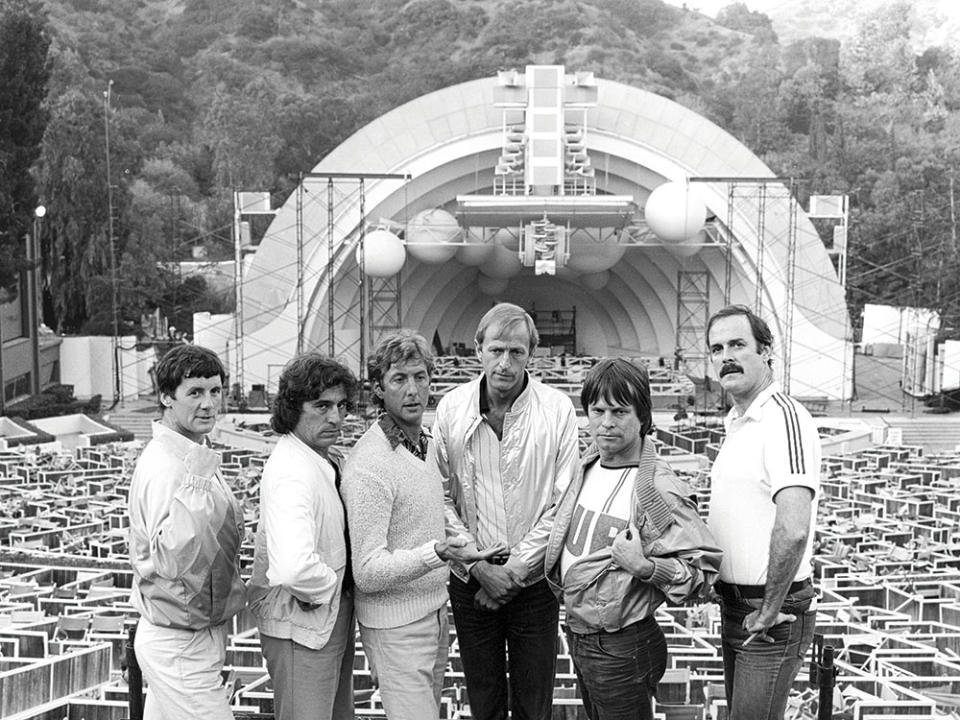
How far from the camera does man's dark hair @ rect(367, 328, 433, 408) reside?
3.88 meters

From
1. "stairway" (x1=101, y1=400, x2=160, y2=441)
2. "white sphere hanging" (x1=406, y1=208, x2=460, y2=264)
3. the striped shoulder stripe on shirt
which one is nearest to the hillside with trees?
"stairway" (x1=101, y1=400, x2=160, y2=441)

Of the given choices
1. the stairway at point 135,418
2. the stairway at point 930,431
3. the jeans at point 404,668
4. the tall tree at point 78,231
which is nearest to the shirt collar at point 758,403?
the jeans at point 404,668

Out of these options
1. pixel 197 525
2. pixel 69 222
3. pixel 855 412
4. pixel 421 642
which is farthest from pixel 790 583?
pixel 69 222

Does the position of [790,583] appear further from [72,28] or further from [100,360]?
[72,28]

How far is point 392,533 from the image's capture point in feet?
12.5

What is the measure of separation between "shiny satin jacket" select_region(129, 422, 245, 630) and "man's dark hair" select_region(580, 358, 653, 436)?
124 cm

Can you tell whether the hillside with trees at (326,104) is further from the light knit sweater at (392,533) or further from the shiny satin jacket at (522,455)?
the light knit sweater at (392,533)

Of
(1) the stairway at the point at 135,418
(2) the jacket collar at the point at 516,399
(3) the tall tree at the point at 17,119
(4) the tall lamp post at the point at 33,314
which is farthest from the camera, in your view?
(4) the tall lamp post at the point at 33,314

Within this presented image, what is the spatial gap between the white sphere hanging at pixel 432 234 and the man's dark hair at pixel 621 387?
24051mm

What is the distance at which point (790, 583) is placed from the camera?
11.2 ft

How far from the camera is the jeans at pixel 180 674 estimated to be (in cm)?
358

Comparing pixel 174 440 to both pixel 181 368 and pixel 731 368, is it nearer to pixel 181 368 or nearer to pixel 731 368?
pixel 181 368

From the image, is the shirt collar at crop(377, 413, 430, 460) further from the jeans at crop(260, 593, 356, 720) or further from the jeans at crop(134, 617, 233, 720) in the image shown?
the jeans at crop(134, 617, 233, 720)

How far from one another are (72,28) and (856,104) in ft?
157
